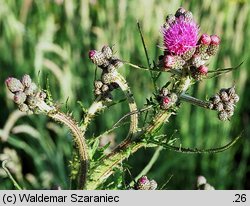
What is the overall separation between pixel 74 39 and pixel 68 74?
32 cm

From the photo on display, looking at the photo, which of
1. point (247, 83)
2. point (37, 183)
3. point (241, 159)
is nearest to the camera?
point (37, 183)

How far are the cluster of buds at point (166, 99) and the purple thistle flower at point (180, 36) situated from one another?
91 millimetres

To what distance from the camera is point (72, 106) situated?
9.20 ft

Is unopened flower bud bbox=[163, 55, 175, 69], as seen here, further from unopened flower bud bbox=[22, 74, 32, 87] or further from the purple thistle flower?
A: unopened flower bud bbox=[22, 74, 32, 87]

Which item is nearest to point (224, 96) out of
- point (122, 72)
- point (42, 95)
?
point (42, 95)

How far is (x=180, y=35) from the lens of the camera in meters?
1.16

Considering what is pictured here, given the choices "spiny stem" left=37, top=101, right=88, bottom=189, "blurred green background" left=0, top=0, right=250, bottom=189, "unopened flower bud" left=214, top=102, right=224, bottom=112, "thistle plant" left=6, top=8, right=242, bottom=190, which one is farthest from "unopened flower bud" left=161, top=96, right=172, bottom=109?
"blurred green background" left=0, top=0, right=250, bottom=189

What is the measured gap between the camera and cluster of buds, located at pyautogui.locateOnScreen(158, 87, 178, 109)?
1.11m

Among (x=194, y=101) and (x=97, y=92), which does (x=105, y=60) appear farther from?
(x=194, y=101)

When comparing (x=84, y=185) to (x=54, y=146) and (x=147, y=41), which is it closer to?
(x=54, y=146)

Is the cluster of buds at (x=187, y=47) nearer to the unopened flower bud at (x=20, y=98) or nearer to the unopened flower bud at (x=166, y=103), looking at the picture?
the unopened flower bud at (x=166, y=103)

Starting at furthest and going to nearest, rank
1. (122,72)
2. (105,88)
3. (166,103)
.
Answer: (122,72) → (105,88) → (166,103)

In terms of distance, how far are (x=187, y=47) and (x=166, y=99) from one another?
129 millimetres
